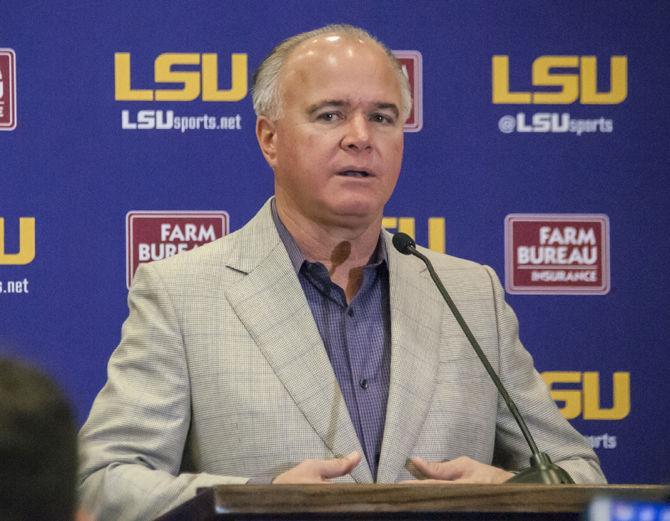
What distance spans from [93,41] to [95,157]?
1.10 ft

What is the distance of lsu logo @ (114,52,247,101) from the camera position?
3.40 metres

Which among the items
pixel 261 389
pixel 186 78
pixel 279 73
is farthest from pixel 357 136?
pixel 186 78

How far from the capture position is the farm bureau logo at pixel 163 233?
340 centimetres

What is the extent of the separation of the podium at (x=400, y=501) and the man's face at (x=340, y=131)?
122 centimetres

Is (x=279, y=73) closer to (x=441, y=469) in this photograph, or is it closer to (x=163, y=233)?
(x=163, y=233)

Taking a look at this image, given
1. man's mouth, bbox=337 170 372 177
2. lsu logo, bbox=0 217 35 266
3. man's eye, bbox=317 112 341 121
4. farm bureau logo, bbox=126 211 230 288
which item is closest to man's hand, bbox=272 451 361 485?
man's mouth, bbox=337 170 372 177

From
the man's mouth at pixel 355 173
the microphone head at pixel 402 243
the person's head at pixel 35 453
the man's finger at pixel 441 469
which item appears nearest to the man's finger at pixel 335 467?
the man's finger at pixel 441 469

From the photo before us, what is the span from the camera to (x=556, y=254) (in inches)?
137

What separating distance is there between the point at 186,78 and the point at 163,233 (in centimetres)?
45

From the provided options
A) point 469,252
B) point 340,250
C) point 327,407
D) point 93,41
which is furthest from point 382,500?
point 93,41

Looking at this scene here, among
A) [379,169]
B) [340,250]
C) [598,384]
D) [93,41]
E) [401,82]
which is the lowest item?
[598,384]

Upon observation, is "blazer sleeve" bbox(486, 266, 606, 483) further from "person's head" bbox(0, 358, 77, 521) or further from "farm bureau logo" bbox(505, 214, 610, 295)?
"person's head" bbox(0, 358, 77, 521)

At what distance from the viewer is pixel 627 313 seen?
11.5ft

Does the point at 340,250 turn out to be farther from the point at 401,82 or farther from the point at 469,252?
the point at 469,252
